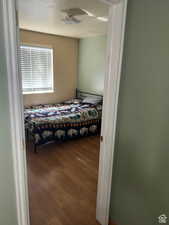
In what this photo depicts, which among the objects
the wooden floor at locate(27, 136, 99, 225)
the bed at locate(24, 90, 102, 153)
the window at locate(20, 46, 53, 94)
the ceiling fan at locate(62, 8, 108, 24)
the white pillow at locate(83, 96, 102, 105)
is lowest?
the wooden floor at locate(27, 136, 99, 225)

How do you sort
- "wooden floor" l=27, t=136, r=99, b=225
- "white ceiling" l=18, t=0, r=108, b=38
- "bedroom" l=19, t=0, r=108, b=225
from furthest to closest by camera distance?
"white ceiling" l=18, t=0, r=108, b=38 → "bedroom" l=19, t=0, r=108, b=225 → "wooden floor" l=27, t=136, r=99, b=225

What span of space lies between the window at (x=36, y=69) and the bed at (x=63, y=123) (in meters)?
1.07

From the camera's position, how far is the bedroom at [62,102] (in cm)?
201

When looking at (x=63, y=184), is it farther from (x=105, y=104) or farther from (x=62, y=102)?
(x=62, y=102)

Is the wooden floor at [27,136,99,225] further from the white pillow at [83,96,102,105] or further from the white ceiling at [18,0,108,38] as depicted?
the white ceiling at [18,0,108,38]

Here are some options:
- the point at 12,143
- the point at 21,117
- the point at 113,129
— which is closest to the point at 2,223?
the point at 12,143

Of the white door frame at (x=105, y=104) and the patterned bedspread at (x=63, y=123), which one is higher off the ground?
the white door frame at (x=105, y=104)

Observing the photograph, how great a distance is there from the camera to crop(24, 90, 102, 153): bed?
304cm

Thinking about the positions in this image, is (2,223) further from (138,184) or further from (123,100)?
(123,100)

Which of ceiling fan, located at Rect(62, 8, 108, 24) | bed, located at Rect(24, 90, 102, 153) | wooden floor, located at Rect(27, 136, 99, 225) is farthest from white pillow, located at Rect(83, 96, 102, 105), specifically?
ceiling fan, located at Rect(62, 8, 108, 24)

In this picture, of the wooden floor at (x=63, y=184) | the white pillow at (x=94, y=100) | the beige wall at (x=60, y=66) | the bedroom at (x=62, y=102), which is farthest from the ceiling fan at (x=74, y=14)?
the wooden floor at (x=63, y=184)

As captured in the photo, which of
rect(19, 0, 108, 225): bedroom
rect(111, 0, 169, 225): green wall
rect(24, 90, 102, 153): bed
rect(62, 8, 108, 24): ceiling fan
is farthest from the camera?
rect(24, 90, 102, 153): bed

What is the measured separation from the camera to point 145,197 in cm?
133

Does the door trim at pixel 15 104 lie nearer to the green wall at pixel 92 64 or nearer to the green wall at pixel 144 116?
the green wall at pixel 144 116
